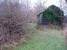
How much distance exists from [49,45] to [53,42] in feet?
1.74

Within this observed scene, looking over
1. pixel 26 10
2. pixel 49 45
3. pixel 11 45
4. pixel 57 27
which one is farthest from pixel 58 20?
pixel 11 45

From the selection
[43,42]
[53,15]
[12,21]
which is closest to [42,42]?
[43,42]

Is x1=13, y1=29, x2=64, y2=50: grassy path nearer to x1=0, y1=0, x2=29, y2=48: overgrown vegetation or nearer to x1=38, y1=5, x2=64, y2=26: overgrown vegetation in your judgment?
x1=0, y1=0, x2=29, y2=48: overgrown vegetation

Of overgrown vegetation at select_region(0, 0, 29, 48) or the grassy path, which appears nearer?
the grassy path

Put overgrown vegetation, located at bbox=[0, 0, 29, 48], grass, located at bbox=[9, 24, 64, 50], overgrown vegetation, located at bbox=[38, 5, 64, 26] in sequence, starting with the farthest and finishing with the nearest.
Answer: overgrown vegetation, located at bbox=[38, 5, 64, 26] < overgrown vegetation, located at bbox=[0, 0, 29, 48] < grass, located at bbox=[9, 24, 64, 50]

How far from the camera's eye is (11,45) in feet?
26.9

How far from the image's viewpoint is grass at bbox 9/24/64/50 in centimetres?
839

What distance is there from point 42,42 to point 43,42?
5cm

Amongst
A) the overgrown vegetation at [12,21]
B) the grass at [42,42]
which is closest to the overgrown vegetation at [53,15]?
the grass at [42,42]

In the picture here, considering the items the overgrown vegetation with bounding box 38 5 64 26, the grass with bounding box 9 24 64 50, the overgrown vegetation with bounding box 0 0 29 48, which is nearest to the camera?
the grass with bounding box 9 24 64 50

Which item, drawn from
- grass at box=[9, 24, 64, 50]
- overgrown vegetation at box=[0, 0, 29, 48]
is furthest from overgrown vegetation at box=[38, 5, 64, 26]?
overgrown vegetation at box=[0, 0, 29, 48]

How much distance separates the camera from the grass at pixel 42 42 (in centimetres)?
839

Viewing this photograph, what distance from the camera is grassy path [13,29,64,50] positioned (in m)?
8.39

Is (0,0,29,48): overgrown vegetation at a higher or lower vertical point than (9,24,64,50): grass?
higher
